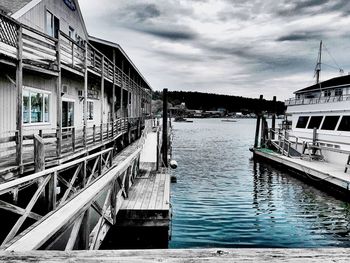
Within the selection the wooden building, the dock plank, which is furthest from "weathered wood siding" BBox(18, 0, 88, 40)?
the dock plank

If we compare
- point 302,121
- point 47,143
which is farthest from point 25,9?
point 302,121

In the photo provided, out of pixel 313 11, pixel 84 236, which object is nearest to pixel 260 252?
pixel 84 236

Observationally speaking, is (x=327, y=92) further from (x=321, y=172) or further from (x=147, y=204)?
(x=147, y=204)

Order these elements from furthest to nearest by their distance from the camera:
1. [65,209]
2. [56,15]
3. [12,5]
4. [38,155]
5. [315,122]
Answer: [315,122]
[56,15]
[12,5]
[38,155]
[65,209]

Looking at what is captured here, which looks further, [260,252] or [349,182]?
[349,182]

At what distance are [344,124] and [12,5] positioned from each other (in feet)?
70.7

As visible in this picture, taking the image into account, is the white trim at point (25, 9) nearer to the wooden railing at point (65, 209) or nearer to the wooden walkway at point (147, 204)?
the wooden railing at point (65, 209)

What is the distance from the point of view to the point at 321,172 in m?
17.7

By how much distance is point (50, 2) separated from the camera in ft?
54.1

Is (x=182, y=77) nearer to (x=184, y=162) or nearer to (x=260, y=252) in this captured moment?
(x=184, y=162)

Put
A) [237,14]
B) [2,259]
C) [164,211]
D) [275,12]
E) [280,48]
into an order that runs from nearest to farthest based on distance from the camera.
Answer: [2,259], [164,211], [275,12], [237,14], [280,48]

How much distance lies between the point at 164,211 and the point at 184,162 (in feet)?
67.6

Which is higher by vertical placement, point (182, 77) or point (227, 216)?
point (182, 77)

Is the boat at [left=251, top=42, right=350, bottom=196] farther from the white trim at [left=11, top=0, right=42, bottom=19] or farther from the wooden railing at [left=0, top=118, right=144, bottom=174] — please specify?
the white trim at [left=11, top=0, right=42, bottom=19]
